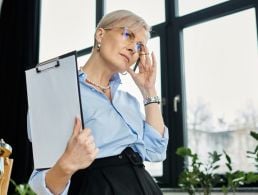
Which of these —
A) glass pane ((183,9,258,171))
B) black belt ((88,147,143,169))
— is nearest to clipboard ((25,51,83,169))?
black belt ((88,147,143,169))

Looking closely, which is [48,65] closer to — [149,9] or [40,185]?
[40,185]

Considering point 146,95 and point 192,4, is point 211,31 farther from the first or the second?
point 146,95

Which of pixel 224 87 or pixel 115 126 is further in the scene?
pixel 224 87

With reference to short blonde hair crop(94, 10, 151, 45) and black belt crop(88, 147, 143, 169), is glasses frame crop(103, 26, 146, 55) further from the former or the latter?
black belt crop(88, 147, 143, 169)

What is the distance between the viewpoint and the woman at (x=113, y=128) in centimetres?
77

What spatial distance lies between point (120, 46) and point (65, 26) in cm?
320

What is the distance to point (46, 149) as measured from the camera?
0.82 meters

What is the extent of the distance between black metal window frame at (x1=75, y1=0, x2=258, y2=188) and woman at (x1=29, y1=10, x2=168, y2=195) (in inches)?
70.4

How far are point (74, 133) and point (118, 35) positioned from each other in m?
0.32

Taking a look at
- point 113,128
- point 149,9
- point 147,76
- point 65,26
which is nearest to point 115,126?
point 113,128

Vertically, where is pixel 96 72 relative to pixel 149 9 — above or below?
below

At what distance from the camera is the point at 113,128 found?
901 millimetres

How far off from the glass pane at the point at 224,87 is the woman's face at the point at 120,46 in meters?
1.68

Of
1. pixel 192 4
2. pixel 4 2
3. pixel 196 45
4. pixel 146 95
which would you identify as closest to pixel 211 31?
pixel 196 45
